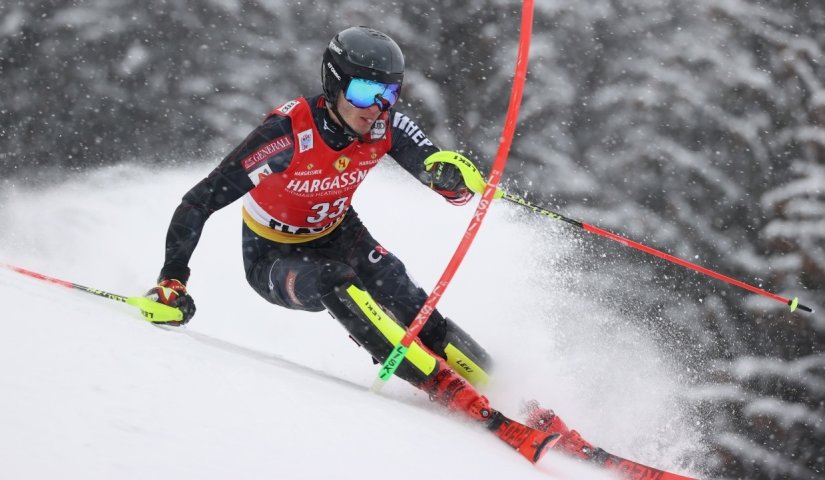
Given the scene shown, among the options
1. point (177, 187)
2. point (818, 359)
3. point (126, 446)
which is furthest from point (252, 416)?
point (818, 359)

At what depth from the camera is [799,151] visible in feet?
A: 25.3

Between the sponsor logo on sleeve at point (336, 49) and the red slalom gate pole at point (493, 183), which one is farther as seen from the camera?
the sponsor logo on sleeve at point (336, 49)

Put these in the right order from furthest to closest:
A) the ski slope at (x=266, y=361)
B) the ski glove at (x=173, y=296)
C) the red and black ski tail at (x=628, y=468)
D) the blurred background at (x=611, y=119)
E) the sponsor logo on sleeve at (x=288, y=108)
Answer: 1. the blurred background at (x=611, y=119)
2. the sponsor logo on sleeve at (x=288, y=108)
3. the ski glove at (x=173, y=296)
4. the red and black ski tail at (x=628, y=468)
5. the ski slope at (x=266, y=361)

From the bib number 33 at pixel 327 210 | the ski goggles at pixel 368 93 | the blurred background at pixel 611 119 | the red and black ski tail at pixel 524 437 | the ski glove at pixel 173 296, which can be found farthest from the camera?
the blurred background at pixel 611 119

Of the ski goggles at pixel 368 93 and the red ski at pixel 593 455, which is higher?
the ski goggles at pixel 368 93

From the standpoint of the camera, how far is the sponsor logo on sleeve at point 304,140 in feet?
9.37

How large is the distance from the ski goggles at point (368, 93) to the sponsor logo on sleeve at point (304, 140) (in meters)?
0.21

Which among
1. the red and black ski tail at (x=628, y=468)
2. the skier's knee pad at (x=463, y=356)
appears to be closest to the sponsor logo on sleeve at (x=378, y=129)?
the skier's knee pad at (x=463, y=356)

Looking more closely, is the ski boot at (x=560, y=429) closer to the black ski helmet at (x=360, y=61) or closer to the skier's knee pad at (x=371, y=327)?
the skier's knee pad at (x=371, y=327)

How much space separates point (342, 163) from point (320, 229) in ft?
1.25

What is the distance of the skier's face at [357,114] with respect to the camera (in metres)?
2.81

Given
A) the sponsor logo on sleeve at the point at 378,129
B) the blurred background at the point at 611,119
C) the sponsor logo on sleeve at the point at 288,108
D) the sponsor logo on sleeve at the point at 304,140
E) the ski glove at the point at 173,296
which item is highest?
the blurred background at the point at 611,119

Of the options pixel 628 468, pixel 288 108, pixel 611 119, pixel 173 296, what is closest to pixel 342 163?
pixel 288 108

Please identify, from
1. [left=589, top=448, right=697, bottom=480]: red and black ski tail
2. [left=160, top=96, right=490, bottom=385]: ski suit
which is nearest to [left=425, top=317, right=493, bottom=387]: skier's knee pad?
[left=160, top=96, right=490, bottom=385]: ski suit
